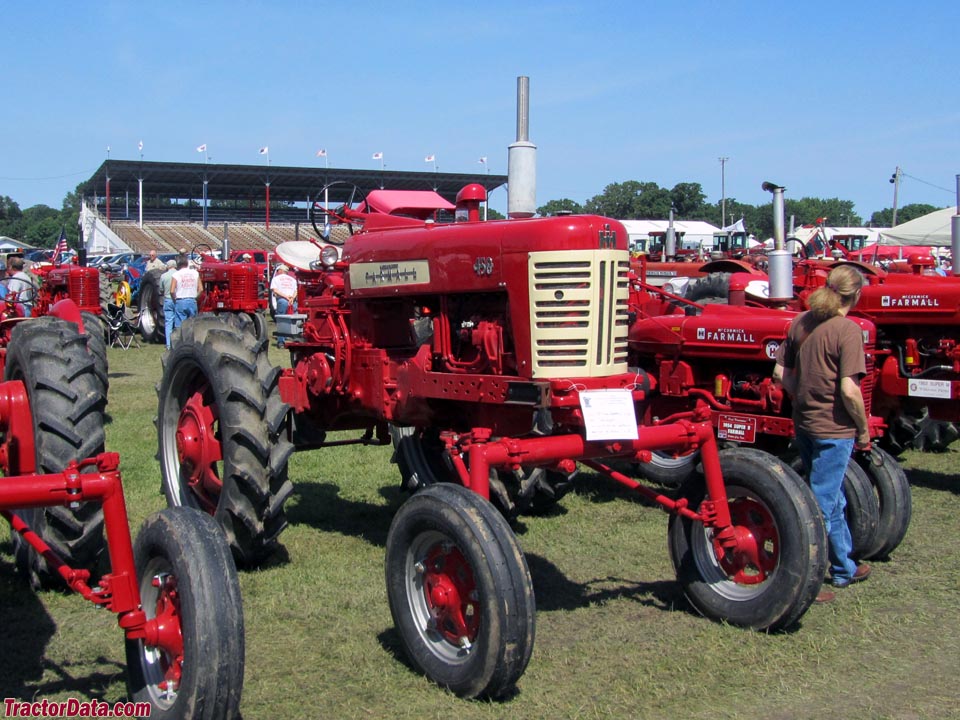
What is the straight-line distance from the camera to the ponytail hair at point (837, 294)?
490 cm

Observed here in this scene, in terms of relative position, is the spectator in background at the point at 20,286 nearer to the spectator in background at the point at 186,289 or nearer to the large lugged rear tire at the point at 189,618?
the spectator in background at the point at 186,289

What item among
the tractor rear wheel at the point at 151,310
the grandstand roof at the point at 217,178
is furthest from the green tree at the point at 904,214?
the tractor rear wheel at the point at 151,310

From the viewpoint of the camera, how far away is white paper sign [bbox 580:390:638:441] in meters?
4.31

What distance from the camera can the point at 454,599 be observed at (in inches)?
157

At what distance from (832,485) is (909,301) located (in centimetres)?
296

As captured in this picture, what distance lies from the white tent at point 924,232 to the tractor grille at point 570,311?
24.7 meters

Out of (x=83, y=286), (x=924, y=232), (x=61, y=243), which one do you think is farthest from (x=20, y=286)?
(x=924, y=232)

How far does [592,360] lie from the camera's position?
457 cm

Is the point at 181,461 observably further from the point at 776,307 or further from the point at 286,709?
the point at 776,307

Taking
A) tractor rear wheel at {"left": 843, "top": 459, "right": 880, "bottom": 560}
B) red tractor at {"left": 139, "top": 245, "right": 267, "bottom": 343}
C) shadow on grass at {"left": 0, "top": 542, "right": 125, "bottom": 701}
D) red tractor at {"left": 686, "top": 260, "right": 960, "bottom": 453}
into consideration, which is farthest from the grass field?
red tractor at {"left": 139, "top": 245, "right": 267, "bottom": 343}

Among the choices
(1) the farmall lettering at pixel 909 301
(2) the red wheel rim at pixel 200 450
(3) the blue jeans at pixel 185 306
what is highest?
(1) the farmall lettering at pixel 909 301

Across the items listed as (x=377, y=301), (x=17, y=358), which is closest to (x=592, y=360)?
(x=377, y=301)

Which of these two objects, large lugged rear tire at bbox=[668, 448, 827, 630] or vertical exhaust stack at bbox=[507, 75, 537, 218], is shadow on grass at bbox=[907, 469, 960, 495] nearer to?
large lugged rear tire at bbox=[668, 448, 827, 630]

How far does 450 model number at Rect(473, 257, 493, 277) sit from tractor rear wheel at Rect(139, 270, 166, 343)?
15600 mm
